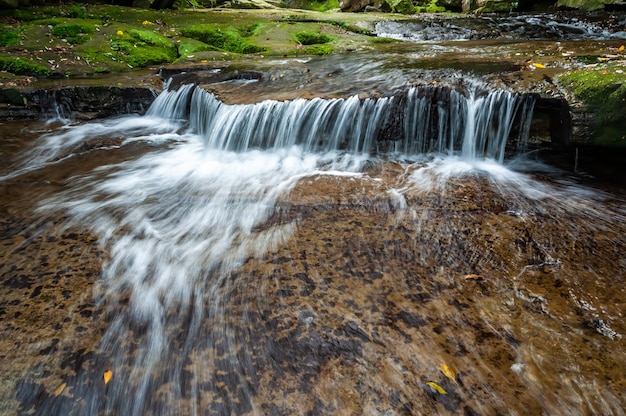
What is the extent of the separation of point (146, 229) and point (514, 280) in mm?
3714

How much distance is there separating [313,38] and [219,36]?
310cm

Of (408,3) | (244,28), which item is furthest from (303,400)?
(408,3)

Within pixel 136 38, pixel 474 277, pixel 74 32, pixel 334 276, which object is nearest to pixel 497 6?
pixel 136 38

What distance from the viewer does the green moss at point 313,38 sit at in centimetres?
1176

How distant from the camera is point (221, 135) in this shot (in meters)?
6.71

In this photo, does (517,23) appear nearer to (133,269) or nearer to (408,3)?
(408,3)

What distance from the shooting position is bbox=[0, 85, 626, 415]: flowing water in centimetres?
Answer: 211

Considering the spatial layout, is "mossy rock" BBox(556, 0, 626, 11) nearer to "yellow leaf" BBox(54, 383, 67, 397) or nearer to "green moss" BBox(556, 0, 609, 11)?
"green moss" BBox(556, 0, 609, 11)

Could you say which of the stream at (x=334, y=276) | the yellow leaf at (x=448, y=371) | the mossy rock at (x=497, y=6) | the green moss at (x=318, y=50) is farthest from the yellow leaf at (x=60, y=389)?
the mossy rock at (x=497, y=6)

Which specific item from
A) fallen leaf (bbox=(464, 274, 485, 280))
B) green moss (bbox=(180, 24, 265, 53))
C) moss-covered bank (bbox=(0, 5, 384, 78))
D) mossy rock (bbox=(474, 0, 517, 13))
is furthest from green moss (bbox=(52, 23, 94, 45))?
mossy rock (bbox=(474, 0, 517, 13))

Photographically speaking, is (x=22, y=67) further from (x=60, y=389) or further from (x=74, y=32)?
(x=60, y=389)

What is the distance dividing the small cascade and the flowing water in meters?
0.04

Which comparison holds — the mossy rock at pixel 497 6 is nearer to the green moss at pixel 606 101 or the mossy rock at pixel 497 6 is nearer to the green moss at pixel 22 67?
the green moss at pixel 606 101

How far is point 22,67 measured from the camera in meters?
8.55
